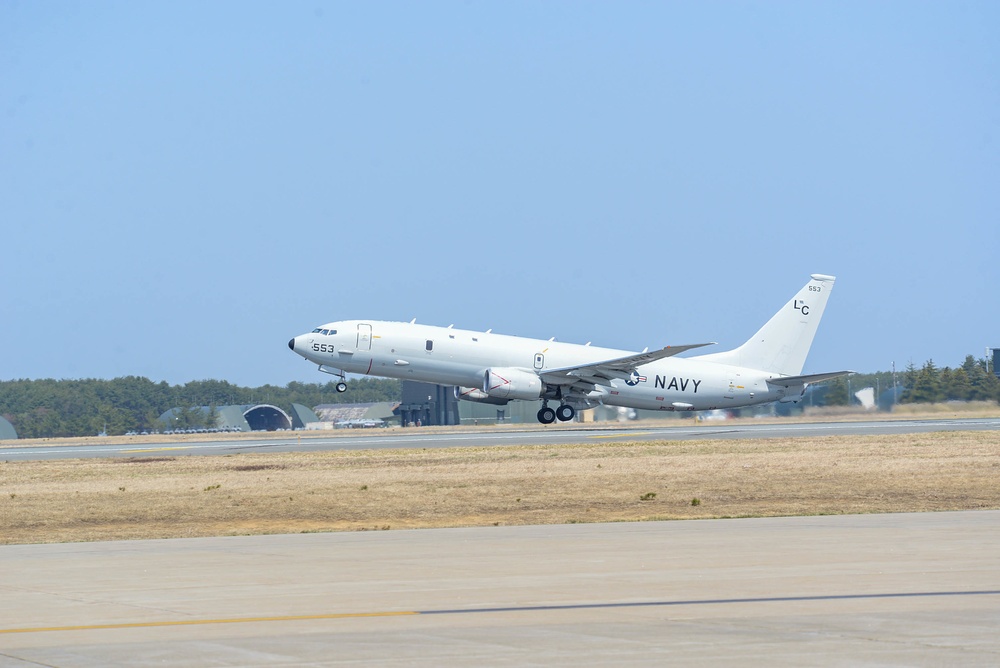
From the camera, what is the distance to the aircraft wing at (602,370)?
49.6 m

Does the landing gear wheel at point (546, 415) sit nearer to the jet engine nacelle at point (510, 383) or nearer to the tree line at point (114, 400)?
the jet engine nacelle at point (510, 383)

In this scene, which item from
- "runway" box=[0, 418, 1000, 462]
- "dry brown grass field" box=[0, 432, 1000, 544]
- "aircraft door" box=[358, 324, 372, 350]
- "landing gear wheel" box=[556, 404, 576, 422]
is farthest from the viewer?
"landing gear wheel" box=[556, 404, 576, 422]

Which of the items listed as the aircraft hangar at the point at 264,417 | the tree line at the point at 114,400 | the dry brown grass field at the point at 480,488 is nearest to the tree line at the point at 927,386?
the dry brown grass field at the point at 480,488

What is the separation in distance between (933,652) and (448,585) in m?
5.12

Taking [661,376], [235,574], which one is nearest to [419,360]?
[661,376]

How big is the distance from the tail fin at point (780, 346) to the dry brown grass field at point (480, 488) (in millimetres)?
19098

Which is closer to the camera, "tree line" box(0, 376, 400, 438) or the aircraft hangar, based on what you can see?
"tree line" box(0, 376, 400, 438)

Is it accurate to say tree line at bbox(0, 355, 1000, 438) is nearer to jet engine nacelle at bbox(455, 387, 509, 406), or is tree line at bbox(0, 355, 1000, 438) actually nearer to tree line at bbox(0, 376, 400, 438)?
tree line at bbox(0, 376, 400, 438)

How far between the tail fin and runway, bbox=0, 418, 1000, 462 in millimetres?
3108

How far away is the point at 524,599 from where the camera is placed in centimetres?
1099

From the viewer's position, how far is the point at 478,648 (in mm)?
8641

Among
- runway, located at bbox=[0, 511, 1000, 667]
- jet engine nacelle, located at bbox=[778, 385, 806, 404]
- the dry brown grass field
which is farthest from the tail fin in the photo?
runway, located at bbox=[0, 511, 1000, 667]

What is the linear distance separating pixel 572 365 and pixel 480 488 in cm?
2757

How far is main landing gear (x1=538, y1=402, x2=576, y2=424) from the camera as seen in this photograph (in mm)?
53500
